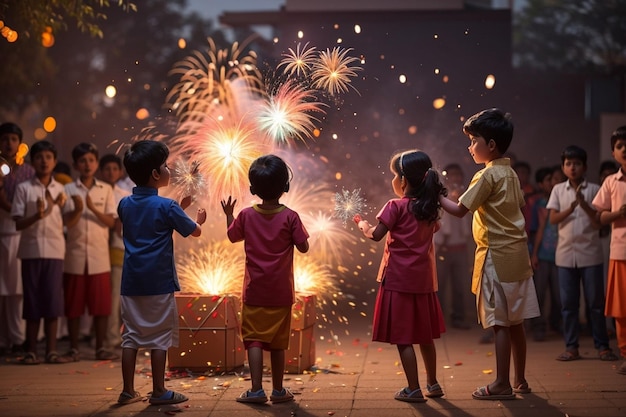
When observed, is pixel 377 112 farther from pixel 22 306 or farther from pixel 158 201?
pixel 158 201

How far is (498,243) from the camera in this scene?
19.0 feet

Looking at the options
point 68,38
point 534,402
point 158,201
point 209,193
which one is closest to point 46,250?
point 209,193

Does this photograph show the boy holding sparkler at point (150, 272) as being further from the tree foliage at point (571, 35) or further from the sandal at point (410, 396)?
the tree foliage at point (571, 35)

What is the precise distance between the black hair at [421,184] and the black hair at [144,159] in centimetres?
159

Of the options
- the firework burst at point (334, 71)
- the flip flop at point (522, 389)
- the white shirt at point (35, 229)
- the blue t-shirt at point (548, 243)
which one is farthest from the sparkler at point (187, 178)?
the blue t-shirt at point (548, 243)

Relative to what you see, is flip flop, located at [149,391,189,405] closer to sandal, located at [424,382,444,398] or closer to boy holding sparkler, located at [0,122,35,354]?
sandal, located at [424,382,444,398]

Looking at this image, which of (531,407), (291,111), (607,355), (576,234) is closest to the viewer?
(531,407)

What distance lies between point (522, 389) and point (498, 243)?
1016 mm

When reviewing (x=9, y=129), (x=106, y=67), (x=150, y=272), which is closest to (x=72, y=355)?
(x=9, y=129)

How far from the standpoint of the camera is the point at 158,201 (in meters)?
5.88

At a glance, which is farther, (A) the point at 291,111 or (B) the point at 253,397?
(A) the point at 291,111

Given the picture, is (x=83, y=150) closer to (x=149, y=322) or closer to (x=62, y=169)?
(x=62, y=169)

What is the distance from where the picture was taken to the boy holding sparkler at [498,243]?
5766 mm

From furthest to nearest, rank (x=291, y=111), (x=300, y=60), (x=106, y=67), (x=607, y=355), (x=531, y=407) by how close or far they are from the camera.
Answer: (x=106, y=67)
(x=607, y=355)
(x=291, y=111)
(x=300, y=60)
(x=531, y=407)
